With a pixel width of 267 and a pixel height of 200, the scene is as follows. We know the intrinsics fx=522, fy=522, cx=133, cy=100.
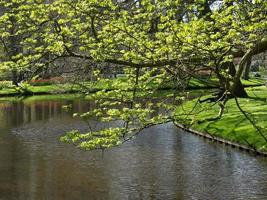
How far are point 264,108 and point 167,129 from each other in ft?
17.3

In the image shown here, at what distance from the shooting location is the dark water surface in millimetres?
14531

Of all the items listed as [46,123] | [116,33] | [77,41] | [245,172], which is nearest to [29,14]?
[77,41]

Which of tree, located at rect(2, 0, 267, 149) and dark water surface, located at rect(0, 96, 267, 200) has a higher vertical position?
tree, located at rect(2, 0, 267, 149)

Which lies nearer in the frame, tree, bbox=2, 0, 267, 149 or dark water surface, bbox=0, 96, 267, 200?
tree, bbox=2, 0, 267, 149

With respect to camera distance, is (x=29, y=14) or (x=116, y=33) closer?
(x=116, y=33)

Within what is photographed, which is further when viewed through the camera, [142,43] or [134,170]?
[134,170]

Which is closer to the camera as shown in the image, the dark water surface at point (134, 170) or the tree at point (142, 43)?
the tree at point (142, 43)

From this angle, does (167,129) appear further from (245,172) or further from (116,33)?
(116,33)

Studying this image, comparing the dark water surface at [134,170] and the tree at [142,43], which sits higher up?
the tree at [142,43]

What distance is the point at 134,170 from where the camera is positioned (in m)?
17.4

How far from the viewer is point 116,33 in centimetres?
1180

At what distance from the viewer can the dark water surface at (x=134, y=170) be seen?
14.5 meters

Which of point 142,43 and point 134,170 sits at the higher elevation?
point 142,43

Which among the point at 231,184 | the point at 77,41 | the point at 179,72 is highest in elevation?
the point at 77,41
